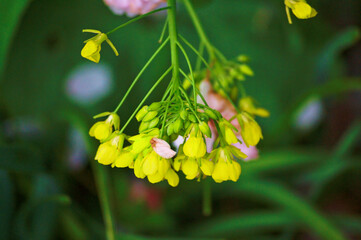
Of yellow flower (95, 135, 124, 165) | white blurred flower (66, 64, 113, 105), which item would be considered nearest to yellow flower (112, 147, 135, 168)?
yellow flower (95, 135, 124, 165)

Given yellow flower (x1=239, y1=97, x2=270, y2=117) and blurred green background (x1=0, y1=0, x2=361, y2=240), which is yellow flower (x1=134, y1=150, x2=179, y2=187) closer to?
yellow flower (x1=239, y1=97, x2=270, y2=117)

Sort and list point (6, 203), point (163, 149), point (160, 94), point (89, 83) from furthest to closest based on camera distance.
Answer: point (89, 83)
point (160, 94)
point (6, 203)
point (163, 149)

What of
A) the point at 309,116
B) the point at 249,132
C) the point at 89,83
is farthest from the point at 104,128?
the point at 309,116

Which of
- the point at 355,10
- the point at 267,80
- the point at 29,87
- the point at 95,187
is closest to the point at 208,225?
the point at 95,187

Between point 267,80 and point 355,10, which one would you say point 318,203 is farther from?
point 355,10

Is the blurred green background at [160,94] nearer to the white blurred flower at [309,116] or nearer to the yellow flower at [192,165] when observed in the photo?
the white blurred flower at [309,116]

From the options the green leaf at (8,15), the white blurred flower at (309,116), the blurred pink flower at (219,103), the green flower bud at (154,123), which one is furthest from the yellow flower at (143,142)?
the white blurred flower at (309,116)

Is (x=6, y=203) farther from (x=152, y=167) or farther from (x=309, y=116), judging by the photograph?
(x=309, y=116)

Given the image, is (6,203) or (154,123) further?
(6,203)
